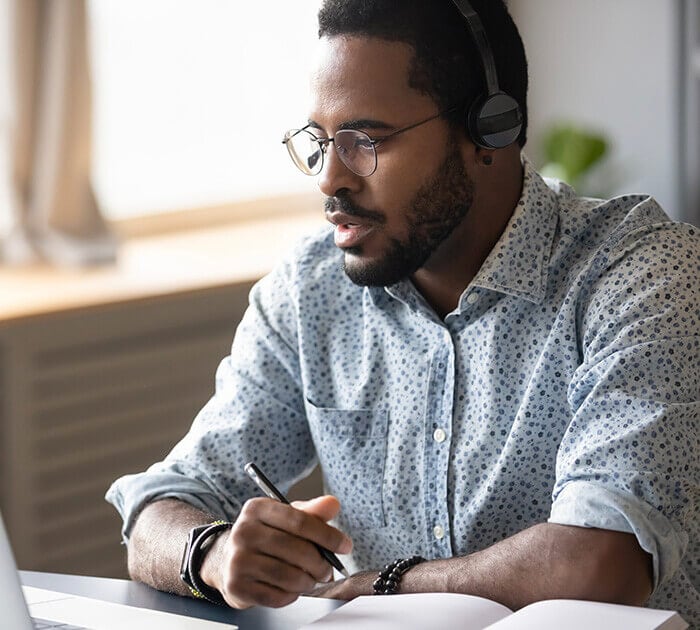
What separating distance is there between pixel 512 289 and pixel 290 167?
83.1 inches

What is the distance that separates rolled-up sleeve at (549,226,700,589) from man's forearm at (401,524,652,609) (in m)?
0.01

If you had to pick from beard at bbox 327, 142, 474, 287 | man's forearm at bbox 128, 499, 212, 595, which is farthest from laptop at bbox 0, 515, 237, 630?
beard at bbox 327, 142, 474, 287

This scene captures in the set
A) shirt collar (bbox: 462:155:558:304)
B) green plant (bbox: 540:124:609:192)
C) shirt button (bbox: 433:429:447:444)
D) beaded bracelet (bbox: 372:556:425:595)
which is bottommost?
beaded bracelet (bbox: 372:556:425:595)

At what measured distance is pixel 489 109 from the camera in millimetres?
1421

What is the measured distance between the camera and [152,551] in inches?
52.7

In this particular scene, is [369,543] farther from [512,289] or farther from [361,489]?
[512,289]

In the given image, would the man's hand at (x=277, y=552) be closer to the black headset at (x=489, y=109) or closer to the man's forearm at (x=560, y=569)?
the man's forearm at (x=560, y=569)

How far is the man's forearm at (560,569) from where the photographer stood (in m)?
1.14

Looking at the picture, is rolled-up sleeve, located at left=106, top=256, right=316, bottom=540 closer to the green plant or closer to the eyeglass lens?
the eyeglass lens

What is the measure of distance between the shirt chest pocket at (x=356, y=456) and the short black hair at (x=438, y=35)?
39 centimetres

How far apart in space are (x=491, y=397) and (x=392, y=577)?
27 cm

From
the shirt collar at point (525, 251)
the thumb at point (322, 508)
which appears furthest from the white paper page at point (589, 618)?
the shirt collar at point (525, 251)

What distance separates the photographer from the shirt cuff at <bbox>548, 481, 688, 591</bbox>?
1.15 m

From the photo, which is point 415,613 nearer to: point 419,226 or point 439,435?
point 439,435
